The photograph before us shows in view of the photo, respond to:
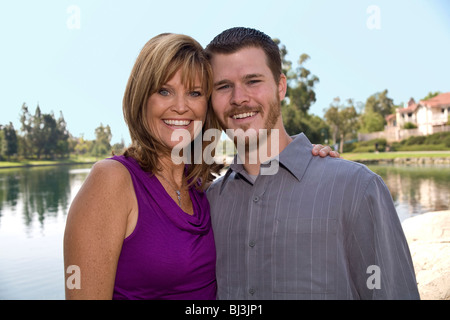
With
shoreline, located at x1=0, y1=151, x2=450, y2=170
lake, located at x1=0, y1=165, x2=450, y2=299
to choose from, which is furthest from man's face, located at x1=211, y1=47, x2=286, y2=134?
shoreline, located at x1=0, y1=151, x2=450, y2=170

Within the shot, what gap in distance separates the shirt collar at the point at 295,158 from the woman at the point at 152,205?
1.17 feet

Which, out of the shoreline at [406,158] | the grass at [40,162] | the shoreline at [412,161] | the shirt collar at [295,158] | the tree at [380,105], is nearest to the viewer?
the shirt collar at [295,158]

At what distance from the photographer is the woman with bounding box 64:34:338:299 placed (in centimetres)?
205

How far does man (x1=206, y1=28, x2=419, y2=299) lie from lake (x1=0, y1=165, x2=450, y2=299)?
9.53 m

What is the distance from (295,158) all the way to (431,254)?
5729 mm

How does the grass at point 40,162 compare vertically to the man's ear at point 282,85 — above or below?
below

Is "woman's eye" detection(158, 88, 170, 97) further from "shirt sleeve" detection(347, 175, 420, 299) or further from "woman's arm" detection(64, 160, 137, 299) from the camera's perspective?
"shirt sleeve" detection(347, 175, 420, 299)

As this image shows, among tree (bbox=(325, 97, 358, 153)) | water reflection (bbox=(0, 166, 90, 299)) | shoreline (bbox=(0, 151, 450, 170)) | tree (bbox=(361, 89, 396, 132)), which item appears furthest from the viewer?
tree (bbox=(361, 89, 396, 132))

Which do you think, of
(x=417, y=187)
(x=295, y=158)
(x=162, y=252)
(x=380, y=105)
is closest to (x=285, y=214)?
(x=295, y=158)

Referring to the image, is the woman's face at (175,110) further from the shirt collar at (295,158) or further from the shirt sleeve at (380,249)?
the shirt sleeve at (380,249)

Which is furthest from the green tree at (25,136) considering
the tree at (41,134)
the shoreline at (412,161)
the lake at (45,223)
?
the shoreline at (412,161)

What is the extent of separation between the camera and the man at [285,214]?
2053 millimetres

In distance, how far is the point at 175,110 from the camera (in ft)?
8.37
